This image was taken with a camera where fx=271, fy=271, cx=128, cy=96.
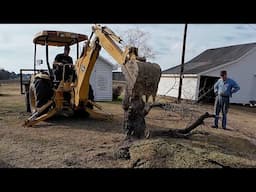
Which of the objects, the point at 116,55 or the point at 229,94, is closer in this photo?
the point at 116,55

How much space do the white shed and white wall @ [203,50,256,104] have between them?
27.5 ft

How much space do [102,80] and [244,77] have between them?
10357 millimetres

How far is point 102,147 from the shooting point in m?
5.36

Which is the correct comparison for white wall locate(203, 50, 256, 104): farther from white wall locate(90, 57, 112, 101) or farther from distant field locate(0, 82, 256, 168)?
distant field locate(0, 82, 256, 168)

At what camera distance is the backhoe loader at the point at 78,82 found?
4.97m

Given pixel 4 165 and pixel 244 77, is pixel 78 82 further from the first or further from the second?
pixel 244 77

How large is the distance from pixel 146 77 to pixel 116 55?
1380 millimetres

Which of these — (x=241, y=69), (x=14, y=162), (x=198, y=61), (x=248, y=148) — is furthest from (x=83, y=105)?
(x=198, y=61)

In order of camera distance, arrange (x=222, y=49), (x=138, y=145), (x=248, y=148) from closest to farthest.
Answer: (x=138, y=145)
(x=248, y=148)
(x=222, y=49)

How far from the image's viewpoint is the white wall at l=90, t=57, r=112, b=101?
16094 mm

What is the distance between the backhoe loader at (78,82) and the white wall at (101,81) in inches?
258
